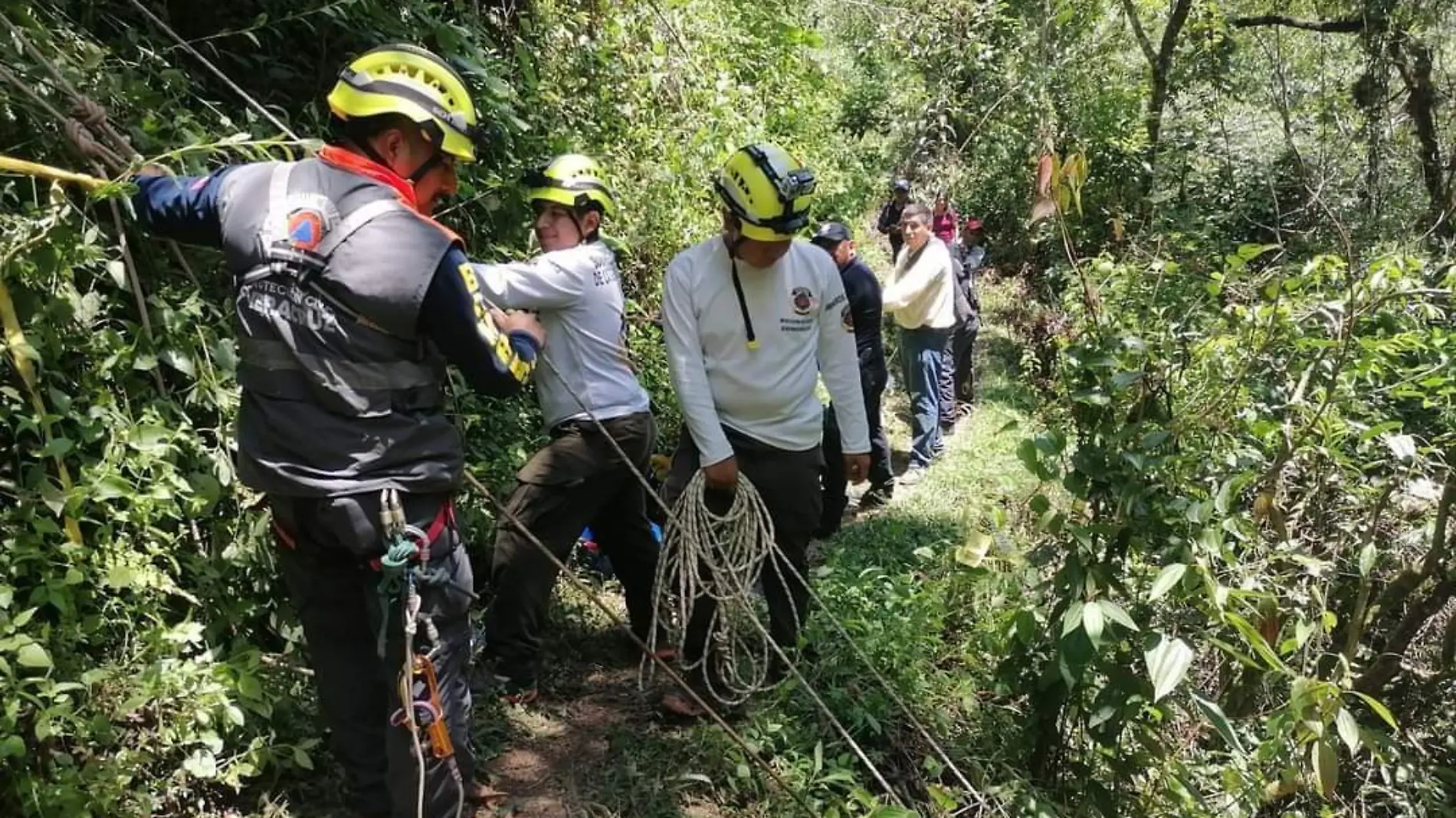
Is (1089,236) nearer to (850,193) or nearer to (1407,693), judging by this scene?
(850,193)

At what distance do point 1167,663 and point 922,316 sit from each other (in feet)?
15.4

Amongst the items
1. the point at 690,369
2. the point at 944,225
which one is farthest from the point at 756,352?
the point at 944,225

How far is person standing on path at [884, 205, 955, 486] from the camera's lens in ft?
22.1

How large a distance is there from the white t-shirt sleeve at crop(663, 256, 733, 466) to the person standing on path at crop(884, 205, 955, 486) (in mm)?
3626

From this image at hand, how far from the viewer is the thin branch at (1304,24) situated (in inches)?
388

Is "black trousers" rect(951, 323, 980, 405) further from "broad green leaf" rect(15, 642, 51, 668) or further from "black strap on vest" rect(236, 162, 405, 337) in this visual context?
"broad green leaf" rect(15, 642, 51, 668)

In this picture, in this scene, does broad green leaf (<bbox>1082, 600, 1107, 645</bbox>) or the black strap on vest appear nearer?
the black strap on vest

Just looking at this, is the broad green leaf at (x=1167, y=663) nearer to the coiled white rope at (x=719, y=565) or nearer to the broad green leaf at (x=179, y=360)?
the coiled white rope at (x=719, y=565)

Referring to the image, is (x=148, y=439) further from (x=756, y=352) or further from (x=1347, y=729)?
(x=1347, y=729)

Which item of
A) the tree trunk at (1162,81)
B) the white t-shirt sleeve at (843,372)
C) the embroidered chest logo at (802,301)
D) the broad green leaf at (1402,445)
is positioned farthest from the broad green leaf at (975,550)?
the tree trunk at (1162,81)

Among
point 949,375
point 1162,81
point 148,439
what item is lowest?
point 949,375

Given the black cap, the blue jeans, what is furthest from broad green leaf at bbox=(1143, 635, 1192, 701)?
the blue jeans

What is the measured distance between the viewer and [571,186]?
11.6ft

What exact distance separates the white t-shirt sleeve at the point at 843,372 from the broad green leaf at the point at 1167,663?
1.45 metres
